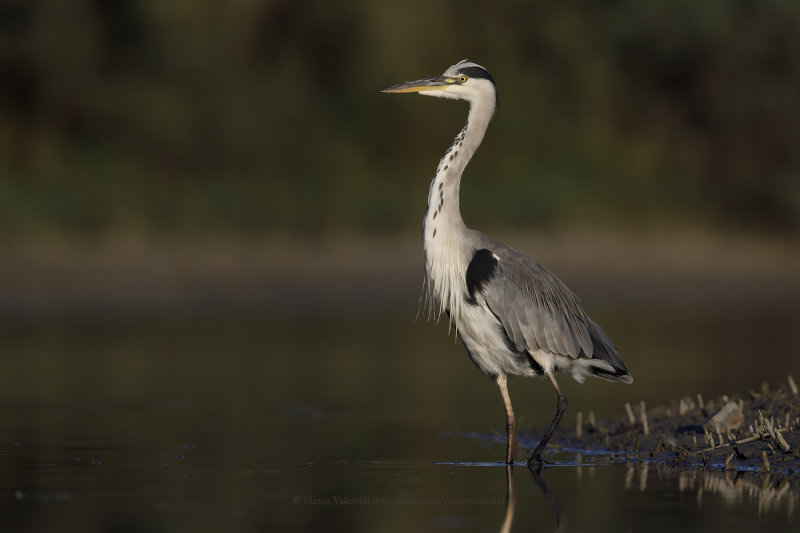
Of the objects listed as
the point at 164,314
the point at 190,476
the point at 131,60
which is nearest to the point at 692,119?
the point at 131,60

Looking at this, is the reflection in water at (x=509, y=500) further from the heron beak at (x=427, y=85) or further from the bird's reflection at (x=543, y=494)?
the heron beak at (x=427, y=85)

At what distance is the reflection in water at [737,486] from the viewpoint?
637 cm

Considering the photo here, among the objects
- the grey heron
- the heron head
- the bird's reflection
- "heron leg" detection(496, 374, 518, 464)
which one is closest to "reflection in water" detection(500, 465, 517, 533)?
the bird's reflection

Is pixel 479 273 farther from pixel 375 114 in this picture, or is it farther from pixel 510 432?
pixel 375 114

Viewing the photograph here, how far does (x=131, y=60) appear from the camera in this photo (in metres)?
28.4

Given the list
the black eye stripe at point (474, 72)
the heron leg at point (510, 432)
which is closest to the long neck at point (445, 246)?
the heron leg at point (510, 432)

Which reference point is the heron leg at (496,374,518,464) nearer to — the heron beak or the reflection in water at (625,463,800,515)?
the reflection in water at (625,463,800,515)

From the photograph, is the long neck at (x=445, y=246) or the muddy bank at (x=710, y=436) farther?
the long neck at (x=445, y=246)

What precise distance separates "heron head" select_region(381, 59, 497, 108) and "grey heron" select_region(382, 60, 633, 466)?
0.50 meters

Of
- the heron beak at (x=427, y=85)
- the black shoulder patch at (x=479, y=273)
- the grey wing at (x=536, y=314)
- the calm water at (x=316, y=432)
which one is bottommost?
the calm water at (x=316, y=432)

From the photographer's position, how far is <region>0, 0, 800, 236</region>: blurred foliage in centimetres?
2636

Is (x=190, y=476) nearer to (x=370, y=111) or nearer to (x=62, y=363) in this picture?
(x=62, y=363)

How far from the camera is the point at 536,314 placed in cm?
819

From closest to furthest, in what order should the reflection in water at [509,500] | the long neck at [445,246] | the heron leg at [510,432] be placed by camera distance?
the reflection in water at [509,500], the heron leg at [510,432], the long neck at [445,246]
